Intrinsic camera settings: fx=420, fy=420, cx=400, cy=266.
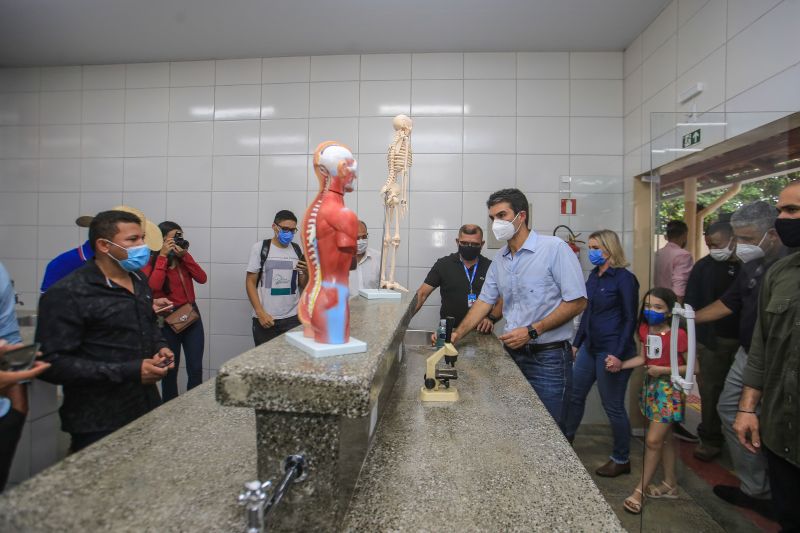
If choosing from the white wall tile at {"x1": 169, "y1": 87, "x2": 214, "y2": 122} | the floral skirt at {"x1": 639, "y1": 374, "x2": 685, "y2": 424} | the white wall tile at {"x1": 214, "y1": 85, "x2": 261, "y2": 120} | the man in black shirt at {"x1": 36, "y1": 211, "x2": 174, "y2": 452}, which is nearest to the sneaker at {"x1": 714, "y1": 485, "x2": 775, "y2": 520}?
the floral skirt at {"x1": 639, "y1": 374, "x2": 685, "y2": 424}

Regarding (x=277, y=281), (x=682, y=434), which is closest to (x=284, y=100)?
(x=277, y=281)

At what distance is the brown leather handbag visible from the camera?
3189 millimetres

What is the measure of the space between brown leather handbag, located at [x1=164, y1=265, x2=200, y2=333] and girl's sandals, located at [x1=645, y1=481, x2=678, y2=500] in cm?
336

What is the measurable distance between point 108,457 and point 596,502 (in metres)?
1.22

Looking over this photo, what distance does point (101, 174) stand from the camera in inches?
172

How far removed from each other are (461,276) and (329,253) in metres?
2.27

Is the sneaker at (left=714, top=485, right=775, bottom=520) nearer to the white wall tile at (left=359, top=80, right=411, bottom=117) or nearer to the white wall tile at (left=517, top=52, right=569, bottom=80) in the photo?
the white wall tile at (left=517, top=52, right=569, bottom=80)

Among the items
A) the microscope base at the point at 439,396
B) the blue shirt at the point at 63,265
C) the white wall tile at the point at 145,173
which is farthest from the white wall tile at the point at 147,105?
the microscope base at the point at 439,396

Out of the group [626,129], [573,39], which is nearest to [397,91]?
[573,39]

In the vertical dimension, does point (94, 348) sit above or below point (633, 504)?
above

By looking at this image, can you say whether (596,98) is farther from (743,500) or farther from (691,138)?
(743,500)

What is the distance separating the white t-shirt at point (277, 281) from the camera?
3.56 metres

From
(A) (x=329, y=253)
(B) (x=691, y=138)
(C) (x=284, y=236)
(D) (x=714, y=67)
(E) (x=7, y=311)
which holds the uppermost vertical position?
(D) (x=714, y=67)

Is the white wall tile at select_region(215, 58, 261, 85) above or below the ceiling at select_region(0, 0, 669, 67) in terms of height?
below
